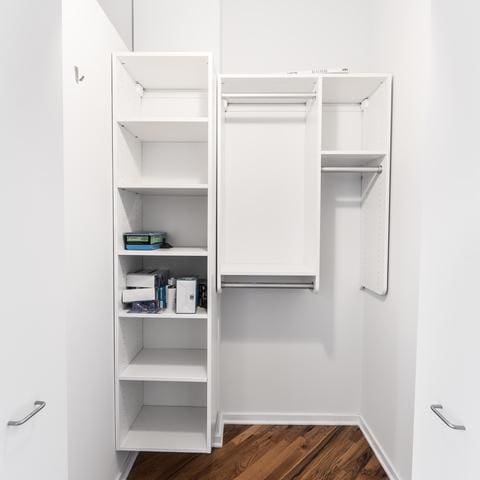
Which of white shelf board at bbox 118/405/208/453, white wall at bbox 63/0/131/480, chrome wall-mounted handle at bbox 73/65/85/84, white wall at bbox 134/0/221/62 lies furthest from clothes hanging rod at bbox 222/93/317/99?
white shelf board at bbox 118/405/208/453

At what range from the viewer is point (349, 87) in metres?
2.10

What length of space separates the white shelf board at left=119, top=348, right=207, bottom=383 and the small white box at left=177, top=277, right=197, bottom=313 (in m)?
0.34

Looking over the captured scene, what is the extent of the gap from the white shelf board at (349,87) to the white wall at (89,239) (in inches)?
47.2

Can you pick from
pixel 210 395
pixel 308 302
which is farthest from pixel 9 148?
pixel 308 302

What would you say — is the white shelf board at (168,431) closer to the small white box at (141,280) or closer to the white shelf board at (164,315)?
the white shelf board at (164,315)

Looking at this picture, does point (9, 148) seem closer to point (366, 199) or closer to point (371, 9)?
point (366, 199)

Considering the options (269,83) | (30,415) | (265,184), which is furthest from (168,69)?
(30,415)

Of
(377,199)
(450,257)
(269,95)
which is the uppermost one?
(269,95)

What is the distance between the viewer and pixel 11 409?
76cm

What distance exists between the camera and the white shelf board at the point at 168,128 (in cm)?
179

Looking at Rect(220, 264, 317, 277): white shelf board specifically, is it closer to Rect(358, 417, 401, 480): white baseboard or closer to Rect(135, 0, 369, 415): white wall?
Rect(135, 0, 369, 415): white wall

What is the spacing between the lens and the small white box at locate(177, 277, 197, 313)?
1.90 m

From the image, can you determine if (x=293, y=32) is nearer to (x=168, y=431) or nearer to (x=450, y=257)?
(x=450, y=257)

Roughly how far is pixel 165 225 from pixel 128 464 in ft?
4.59
